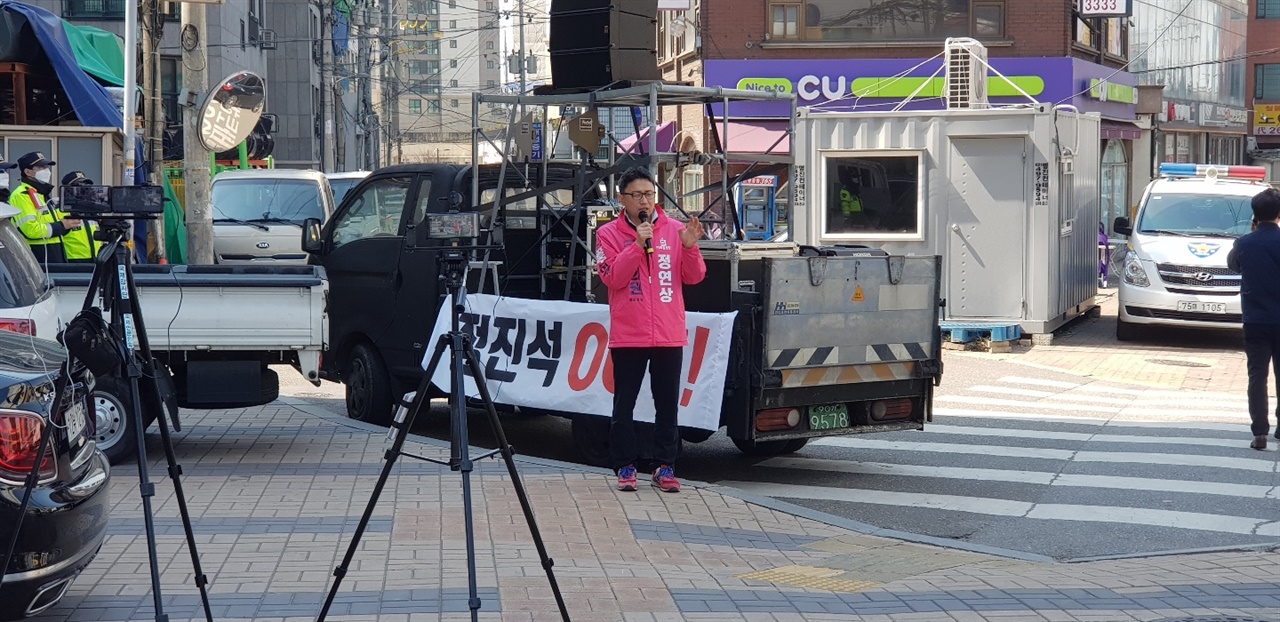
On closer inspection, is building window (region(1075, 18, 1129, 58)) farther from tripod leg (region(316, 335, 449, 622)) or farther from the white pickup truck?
tripod leg (region(316, 335, 449, 622))

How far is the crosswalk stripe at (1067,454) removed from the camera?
33.8 ft

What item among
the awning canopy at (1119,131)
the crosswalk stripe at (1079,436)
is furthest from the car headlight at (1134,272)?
the awning canopy at (1119,131)

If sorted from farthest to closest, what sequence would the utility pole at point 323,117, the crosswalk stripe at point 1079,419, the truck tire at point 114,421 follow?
1. the utility pole at point 323,117
2. the crosswalk stripe at point 1079,419
3. the truck tire at point 114,421

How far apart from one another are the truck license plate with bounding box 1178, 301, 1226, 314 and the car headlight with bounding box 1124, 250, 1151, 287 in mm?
499

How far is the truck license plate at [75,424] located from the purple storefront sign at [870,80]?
22.3 metres

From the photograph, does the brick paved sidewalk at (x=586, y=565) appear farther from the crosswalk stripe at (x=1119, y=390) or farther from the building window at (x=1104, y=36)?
the building window at (x=1104, y=36)

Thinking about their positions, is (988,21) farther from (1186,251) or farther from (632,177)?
(632,177)

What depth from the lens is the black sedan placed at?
5098mm

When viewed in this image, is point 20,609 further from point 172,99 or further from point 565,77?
point 172,99

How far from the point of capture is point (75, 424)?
5.62 meters

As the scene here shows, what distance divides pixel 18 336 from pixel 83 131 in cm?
1053

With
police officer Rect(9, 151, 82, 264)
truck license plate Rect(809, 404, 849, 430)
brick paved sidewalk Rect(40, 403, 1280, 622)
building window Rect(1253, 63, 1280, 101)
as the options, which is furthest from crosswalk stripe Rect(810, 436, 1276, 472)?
building window Rect(1253, 63, 1280, 101)

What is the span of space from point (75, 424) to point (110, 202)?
0.92 meters

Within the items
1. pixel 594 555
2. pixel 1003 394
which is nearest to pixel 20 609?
pixel 594 555
